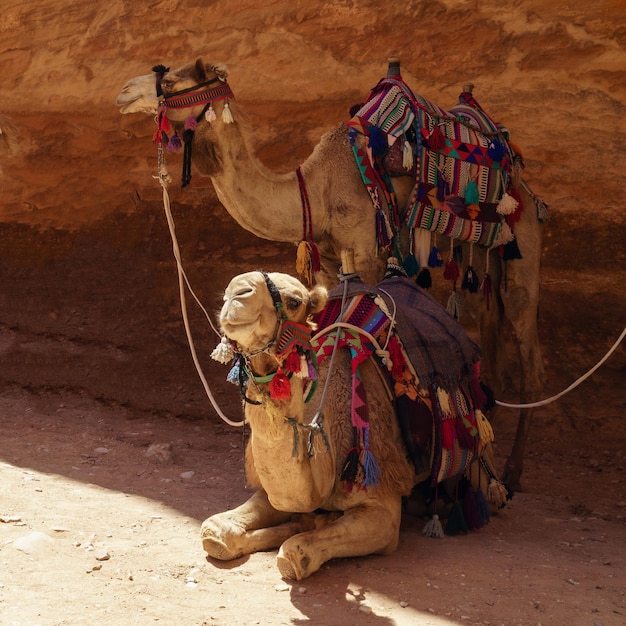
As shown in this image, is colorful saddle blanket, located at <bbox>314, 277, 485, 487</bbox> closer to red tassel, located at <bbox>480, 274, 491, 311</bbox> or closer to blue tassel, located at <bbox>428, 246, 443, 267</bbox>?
blue tassel, located at <bbox>428, 246, 443, 267</bbox>

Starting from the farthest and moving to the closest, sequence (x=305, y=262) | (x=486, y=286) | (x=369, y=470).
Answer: (x=486, y=286) → (x=305, y=262) → (x=369, y=470)

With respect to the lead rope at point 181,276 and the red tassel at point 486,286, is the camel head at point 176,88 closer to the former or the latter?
the lead rope at point 181,276

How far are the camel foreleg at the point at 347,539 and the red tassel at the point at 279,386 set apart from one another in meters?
0.71

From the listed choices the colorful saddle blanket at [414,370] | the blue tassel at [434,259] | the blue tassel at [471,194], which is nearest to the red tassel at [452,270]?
the blue tassel at [434,259]

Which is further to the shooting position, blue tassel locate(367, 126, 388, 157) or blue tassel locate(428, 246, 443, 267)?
blue tassel locate(428, 246, 443, 267)

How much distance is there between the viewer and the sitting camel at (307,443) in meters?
3.68

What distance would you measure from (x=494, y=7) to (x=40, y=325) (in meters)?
4.63

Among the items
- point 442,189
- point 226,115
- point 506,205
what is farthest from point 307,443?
point 506,205

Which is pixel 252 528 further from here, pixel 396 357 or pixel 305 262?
pixel 305 262

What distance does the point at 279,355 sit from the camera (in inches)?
145

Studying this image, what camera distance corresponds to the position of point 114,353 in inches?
345

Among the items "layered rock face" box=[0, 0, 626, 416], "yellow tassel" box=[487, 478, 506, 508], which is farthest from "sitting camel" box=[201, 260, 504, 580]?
"layered rock face" box=[0, 0, 626, 416]

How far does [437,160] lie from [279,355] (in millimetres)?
2896

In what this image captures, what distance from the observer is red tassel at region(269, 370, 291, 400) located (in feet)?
12.1
